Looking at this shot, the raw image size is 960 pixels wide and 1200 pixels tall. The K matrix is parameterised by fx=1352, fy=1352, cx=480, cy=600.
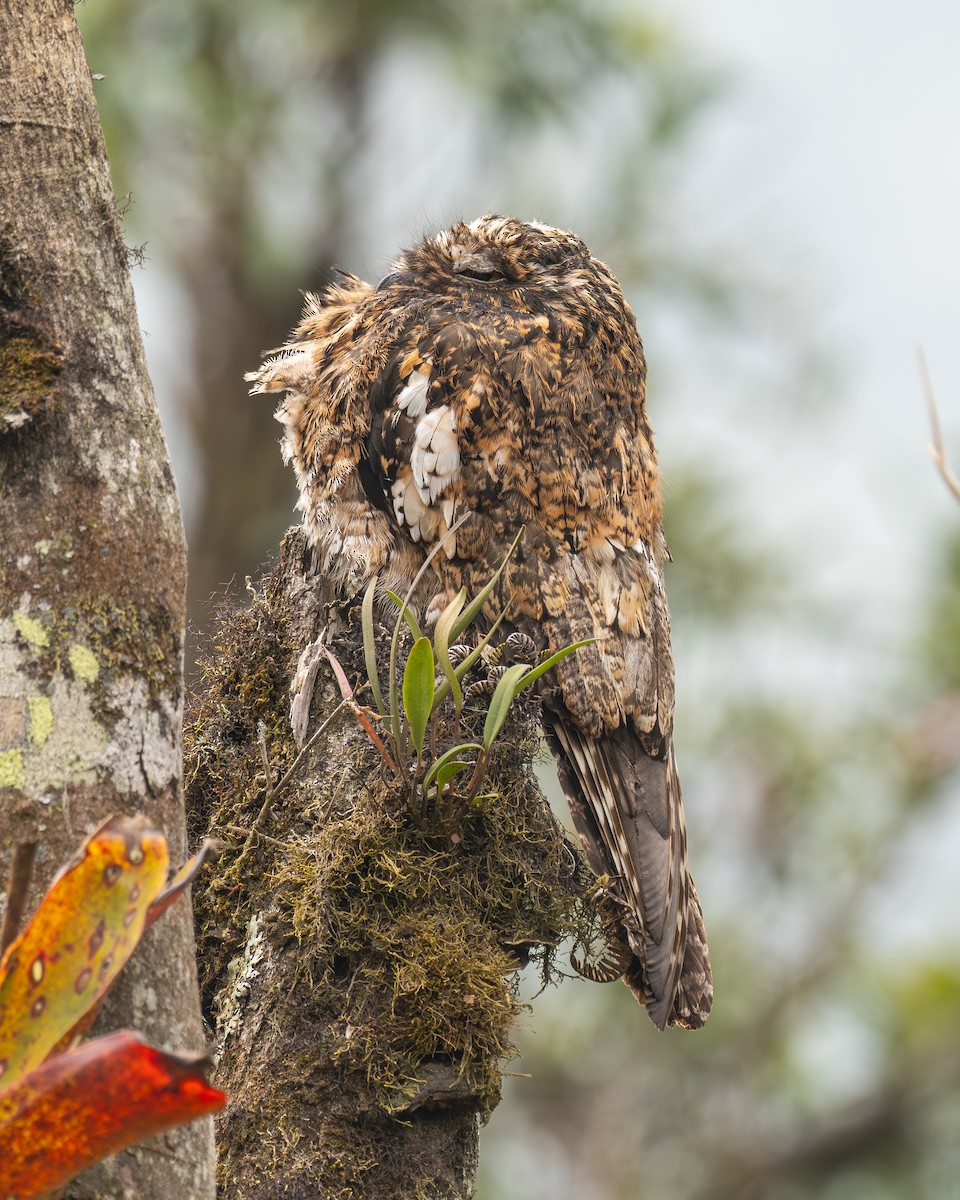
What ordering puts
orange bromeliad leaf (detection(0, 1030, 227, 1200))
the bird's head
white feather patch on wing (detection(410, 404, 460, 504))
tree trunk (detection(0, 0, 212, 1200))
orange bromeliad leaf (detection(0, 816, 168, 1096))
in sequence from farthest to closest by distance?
the bird's head, white feather patch on wing (detection(410, 404, 460, 504)), tree trunk (detection(0, 0, 212, 1200)), orange bromeliad leaf (detection(0, 816, 168, 1096)), orange bromeliad leaf (detection(0, 1030, 227, 1200))

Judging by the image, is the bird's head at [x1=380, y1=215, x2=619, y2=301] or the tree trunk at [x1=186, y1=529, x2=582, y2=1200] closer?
the tree trunk at [x1=186, y1=529, x2=582, y2=1200]

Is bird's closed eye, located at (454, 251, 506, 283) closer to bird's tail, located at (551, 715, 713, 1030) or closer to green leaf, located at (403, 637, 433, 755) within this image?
bird's tail, located at (551, 715, 713, 1030)

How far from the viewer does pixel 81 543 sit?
5.68ft

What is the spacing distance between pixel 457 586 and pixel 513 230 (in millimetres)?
1105

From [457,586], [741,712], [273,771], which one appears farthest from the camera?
[741,712]

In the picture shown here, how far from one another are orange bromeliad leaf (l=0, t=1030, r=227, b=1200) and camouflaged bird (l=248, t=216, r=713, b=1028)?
1667 mm

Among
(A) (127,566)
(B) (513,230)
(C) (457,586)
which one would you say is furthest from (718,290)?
(A) (127,566)

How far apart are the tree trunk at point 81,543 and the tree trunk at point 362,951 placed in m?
0.70

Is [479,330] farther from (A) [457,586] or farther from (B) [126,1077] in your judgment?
(B) [126,1077]

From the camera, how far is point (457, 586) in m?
3.11

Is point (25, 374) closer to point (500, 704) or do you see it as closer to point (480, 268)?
point (500, 704)

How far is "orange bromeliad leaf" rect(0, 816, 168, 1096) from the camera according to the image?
1300 millimetres

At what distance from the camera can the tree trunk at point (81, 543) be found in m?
1.59

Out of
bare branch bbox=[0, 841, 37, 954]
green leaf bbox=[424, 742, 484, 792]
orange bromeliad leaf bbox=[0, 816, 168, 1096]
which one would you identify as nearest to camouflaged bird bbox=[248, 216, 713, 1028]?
green leaf bbox=[424, 742, 484, 792]
